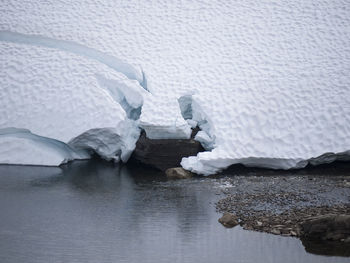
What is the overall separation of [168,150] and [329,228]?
16.1 ft

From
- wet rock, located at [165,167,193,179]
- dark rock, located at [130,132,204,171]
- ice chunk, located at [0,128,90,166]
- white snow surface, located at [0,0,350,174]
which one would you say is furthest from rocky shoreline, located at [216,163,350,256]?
ice chunk, located at [0,128,90,166]

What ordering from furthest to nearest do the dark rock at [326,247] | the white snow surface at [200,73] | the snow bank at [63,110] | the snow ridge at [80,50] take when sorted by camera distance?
the snow ridge at [80,50] < the snow bank at [63,110] < the white snow surface at [200,73] < the dark rock at [326,247]

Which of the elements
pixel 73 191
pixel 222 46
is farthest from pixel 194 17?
pixel 73 191

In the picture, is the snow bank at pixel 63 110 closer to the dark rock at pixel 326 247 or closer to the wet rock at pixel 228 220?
the wet rock at pixel 228 220

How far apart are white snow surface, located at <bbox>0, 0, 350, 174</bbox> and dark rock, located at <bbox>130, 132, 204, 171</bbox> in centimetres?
17

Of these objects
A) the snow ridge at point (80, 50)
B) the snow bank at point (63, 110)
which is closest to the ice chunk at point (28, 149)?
the snow bank at point (63, 110)

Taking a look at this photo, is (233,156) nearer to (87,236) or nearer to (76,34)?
(87,236)

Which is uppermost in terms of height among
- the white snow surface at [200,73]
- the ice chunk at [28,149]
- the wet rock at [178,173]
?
the white snow surface at [200,73]

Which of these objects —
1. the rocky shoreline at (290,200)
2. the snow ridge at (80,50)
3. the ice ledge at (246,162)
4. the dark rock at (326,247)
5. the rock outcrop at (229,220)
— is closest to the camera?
the dark rock at (326,247)

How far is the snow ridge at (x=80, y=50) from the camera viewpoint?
12203mm

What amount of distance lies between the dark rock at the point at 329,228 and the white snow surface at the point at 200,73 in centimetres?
398

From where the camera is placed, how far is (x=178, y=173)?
10.1 meters

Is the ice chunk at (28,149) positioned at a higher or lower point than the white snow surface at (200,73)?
lower

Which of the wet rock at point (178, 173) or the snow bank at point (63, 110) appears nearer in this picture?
the wet rock at point (178, 173)
